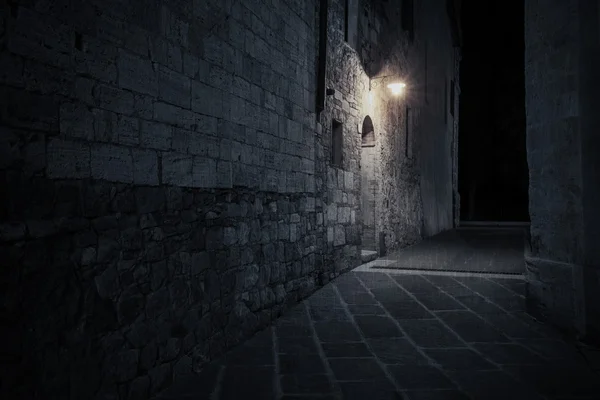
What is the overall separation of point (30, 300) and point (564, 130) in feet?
13.7

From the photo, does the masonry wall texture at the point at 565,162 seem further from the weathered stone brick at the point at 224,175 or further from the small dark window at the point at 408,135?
the small dark window at the point at 408,135

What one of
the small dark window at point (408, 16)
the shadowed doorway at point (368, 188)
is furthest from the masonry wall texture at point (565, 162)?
the small dark window at point (408, 16)

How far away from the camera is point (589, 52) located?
373 cm

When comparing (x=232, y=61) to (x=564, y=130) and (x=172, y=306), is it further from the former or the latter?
(x=564, y=130)

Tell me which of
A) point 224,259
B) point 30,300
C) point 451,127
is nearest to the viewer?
point 30,300

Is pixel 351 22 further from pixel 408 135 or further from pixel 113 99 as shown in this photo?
pixel 113 99

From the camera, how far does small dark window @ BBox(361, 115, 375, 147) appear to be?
7.97 meters

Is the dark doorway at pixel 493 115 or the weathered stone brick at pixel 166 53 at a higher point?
the dark doorway at pixel 493 115

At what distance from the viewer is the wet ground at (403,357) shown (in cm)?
267

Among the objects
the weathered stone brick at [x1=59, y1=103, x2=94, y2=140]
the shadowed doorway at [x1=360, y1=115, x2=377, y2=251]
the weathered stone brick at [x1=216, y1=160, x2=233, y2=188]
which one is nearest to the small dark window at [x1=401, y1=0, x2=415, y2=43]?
the shadowed doorway at [x1=360, y1=115, x2=377, y2=251]

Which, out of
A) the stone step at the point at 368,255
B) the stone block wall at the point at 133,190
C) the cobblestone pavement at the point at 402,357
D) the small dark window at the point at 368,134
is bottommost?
the cobblestone pavement at the point at 402,357

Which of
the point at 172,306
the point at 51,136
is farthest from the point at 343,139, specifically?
the point at 51,136

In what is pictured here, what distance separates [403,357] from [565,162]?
2.27 meters

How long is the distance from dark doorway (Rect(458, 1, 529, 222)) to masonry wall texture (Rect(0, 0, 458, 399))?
23.2 m
